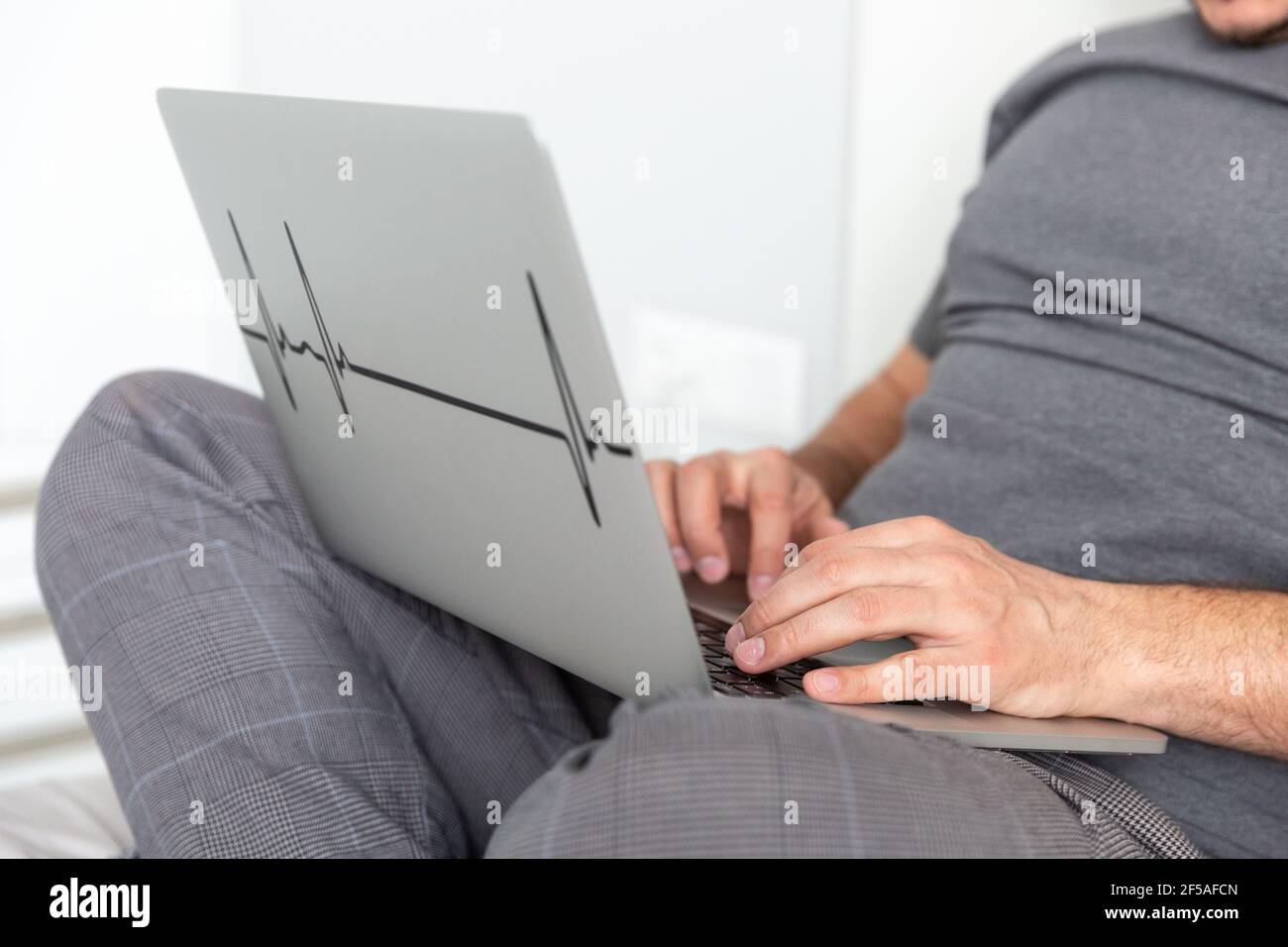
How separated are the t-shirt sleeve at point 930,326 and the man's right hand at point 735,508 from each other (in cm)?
38

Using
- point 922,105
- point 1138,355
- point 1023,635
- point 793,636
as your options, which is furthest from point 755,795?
point 922,105

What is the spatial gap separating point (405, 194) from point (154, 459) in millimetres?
355

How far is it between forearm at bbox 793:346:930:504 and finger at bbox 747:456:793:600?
279 mm

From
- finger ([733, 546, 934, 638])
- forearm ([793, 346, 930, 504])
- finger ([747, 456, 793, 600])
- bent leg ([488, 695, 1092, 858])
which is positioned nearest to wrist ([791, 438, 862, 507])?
forearm ([793, 346, 930, 504])

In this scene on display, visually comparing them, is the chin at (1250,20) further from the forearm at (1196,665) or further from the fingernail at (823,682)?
the fingernail at (823,682)

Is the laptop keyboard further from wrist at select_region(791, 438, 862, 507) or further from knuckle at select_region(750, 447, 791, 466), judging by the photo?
wrist at select_region(791, 438, 862, 507)

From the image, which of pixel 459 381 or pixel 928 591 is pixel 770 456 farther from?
pixel 459 381

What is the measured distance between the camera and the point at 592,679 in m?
0.73

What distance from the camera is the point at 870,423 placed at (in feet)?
4.58

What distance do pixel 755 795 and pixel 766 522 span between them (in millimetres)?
475

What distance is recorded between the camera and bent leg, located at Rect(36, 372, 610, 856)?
74 centimetres

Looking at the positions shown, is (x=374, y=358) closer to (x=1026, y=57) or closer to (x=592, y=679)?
(x=592, y=679)
